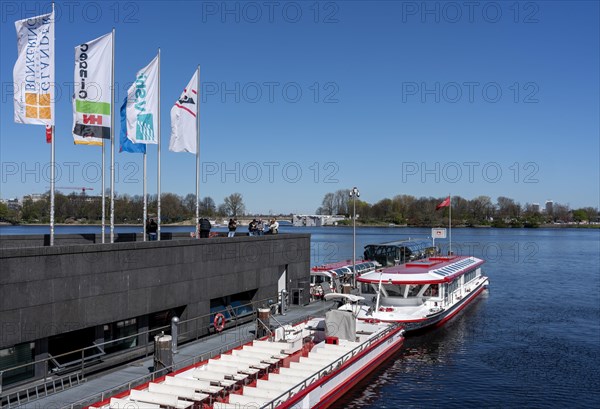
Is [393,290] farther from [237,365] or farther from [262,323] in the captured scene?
[237,365]

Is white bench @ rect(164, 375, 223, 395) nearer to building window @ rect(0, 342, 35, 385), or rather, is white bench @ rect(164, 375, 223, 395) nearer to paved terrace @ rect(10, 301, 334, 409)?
paved terrace @ rect(10, 301, 334, 409)

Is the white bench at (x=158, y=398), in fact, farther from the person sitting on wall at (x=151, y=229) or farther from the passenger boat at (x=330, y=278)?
the passenger boat at (x=330, y=278)

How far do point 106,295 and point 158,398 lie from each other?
5.05 metres

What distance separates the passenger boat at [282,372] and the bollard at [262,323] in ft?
3.36

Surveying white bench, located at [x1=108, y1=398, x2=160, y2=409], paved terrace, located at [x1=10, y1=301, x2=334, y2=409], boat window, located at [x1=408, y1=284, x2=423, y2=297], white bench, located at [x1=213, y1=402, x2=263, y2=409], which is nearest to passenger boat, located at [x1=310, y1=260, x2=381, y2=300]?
boat window, located at [x1=408, y1=284, x2=423, y2=297]

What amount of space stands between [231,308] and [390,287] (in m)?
13.3

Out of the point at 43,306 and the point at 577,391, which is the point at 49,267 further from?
the point at 577,391

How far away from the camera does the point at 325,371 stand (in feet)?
69.4

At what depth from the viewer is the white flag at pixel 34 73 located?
19062 millimetres

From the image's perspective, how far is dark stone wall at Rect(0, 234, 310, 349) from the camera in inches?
656

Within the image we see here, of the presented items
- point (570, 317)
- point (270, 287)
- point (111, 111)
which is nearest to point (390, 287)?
point (270, 287)

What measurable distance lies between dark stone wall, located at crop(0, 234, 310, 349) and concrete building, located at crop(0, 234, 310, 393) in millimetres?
30

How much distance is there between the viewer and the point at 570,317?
42562 mm

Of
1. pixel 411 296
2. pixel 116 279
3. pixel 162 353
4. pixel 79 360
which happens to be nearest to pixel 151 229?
pixel 116 279
